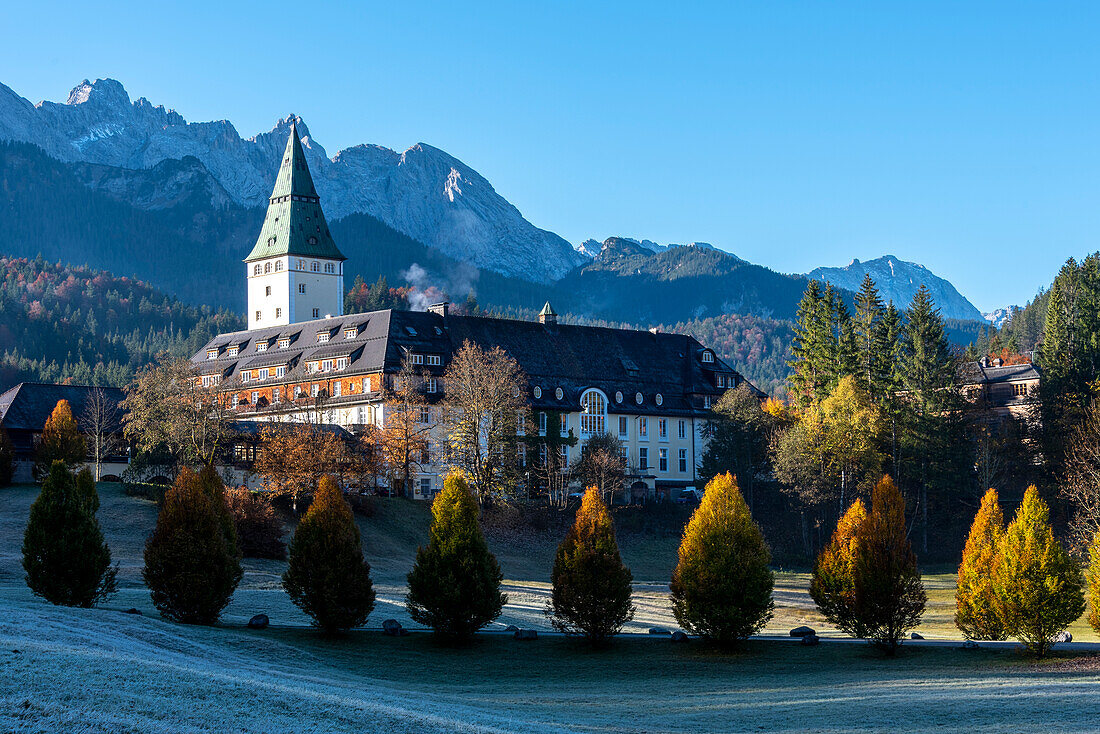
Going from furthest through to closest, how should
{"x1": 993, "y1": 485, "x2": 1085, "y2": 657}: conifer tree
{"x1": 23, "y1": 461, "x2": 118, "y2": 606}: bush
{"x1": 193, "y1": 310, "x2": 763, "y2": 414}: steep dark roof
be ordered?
1. {"x1": 193, "y1": 310, "x2": 763, "y2": 414}: steep dark roof
2. {"x1": 23, "y1": 461, "x2": 118, "y2": 606}: bush
3. {"x1": 993, "y1": 485, "x2": 1085, "y2": 657}: conifer tree

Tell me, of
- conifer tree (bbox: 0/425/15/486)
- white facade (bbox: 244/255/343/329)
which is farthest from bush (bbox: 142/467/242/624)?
white facade (bbox: 244/255/343/329)

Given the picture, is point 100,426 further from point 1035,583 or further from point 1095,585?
point 1095,585

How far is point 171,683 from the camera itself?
24.6 meters

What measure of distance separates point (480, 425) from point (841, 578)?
1788 inches

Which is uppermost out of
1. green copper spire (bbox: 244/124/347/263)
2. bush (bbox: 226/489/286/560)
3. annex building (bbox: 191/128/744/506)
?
green copper spire (bbox: 244/124/347/263)

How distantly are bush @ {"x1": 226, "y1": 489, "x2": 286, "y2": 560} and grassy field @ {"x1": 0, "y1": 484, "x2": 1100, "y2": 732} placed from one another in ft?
30.4

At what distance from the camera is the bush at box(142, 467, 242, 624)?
44.1 metres

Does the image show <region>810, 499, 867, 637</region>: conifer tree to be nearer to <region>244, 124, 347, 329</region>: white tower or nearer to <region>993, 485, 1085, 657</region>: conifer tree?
<region>993, 485, 1085, 657</region>: conifer tree

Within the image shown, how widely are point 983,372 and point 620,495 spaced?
153 ft

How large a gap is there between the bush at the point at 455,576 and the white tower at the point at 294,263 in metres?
90.5

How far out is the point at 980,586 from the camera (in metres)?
46.0

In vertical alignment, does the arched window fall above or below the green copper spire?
below

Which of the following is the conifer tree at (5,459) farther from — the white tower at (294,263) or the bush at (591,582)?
the white tower at (294,263)

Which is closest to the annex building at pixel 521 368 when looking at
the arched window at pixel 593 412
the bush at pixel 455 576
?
the arched window at pixel 593 412
